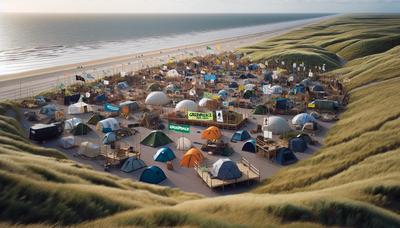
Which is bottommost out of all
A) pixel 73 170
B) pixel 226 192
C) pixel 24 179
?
pixel 226 192

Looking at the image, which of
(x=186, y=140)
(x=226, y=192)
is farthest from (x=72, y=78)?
(x=226, y=192)

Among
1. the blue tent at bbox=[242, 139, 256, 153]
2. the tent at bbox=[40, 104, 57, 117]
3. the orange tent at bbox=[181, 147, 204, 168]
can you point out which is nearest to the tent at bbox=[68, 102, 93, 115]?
the tent at bbox=[40, 104, 57, 117]

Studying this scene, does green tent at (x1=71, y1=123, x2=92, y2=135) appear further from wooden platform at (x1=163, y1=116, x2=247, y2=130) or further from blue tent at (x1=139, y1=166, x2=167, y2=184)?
blue tent at (x1=139, y1=166, x2=167, y2=184)

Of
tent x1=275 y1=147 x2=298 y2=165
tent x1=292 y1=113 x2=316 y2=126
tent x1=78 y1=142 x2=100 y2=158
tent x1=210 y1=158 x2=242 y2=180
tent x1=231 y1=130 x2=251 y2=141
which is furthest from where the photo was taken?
tent x1=292 y1=113 x2=316 y2=126

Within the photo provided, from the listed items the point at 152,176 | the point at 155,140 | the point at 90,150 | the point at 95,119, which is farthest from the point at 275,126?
the point at 95,119

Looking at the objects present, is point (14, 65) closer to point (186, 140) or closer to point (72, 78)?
point (72, 78)

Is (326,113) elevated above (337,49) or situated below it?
below

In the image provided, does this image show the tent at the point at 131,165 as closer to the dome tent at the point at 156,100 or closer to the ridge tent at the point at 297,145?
the ridge tent at the point at 297,145
